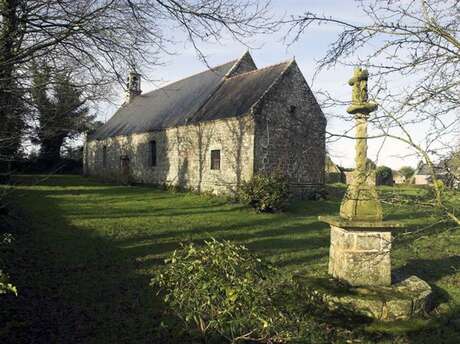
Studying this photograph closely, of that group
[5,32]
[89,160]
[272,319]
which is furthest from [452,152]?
[89,160]

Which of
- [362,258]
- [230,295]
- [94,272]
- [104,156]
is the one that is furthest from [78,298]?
[104,156]

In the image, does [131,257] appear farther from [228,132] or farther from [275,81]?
[275,81]

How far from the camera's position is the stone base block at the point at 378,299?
5004mm

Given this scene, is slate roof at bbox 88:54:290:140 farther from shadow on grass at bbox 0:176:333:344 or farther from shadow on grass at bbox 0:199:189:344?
shadow on grass at bbox 0:199:189:344

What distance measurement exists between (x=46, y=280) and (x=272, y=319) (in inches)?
173

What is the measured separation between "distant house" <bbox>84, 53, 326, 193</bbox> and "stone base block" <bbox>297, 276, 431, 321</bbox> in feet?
30.9

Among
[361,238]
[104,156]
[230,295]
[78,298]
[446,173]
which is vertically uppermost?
[104,156]

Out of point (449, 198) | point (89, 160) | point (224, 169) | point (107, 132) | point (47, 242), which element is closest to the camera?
point (449, 198)

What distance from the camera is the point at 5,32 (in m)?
4.80

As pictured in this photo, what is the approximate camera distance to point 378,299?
5.06 meters

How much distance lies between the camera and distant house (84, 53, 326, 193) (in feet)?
56.3

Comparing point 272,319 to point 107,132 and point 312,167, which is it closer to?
point 312,167

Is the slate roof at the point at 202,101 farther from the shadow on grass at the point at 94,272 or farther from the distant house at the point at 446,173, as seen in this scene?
the distant house at the point at 446,173

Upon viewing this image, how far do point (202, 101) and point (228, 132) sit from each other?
4038mm
